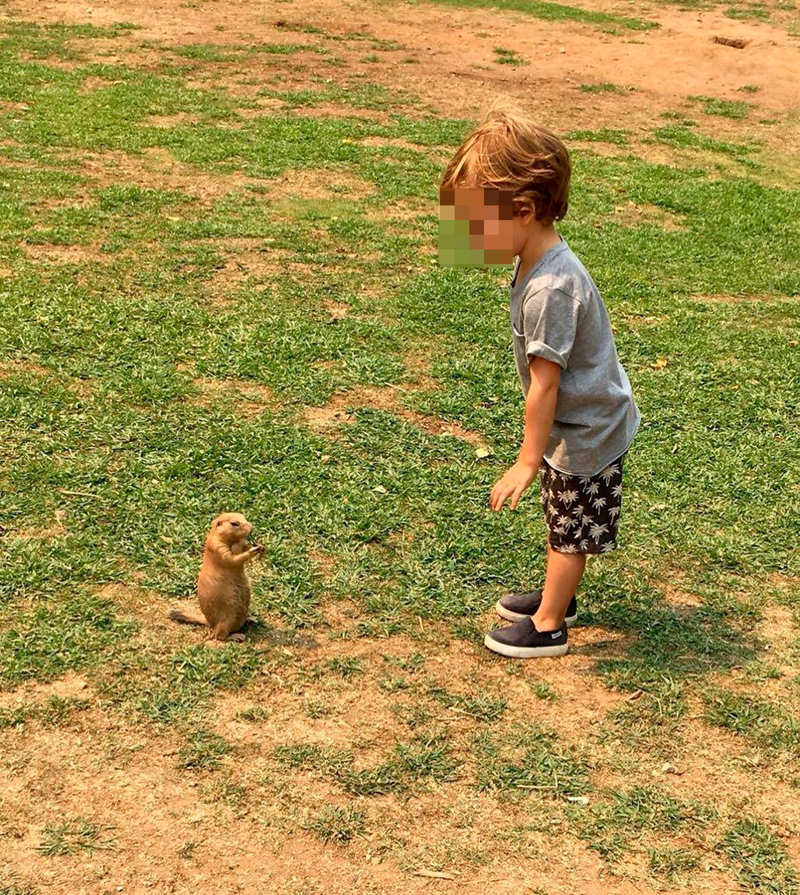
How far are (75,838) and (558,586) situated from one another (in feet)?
5.12

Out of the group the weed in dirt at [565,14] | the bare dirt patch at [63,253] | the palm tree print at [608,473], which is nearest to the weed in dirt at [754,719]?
the palm tree print at [608,473]

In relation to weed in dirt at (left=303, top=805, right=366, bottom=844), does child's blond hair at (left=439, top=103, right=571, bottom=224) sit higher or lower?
higher

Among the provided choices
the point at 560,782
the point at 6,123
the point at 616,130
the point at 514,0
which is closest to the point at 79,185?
the point at 6,123

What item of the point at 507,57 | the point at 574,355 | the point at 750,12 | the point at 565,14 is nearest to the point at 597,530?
the point at 574,355

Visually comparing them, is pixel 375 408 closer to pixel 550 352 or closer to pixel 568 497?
pixel 568 497

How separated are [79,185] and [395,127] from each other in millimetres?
3276

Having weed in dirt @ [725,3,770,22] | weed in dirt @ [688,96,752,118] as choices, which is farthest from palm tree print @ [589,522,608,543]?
weed in dirt @ [725,3,770,22]

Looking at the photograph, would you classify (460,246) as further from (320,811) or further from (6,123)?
(6,123)

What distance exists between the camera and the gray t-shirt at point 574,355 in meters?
3.22

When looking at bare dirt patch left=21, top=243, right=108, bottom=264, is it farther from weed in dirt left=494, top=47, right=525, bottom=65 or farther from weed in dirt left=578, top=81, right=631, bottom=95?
weed in dirt left=494, top=47, right=525, bottom=65

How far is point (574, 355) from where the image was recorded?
335 cm

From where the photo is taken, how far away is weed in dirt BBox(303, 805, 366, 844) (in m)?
2.85

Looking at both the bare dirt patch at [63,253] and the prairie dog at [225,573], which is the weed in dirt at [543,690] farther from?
the bare dirt patch at [63,253]

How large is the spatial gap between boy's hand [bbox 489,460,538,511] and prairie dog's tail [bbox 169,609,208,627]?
3.19 feet
